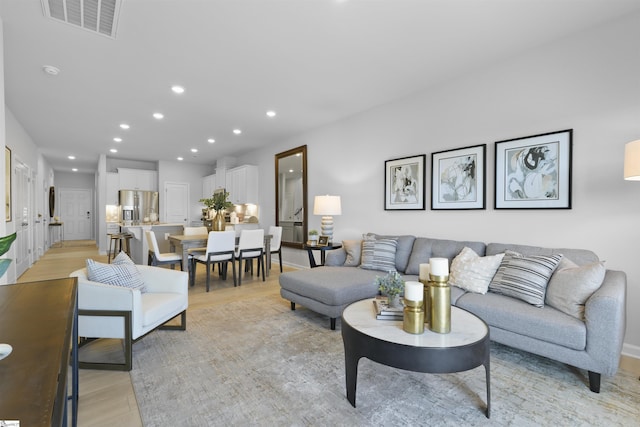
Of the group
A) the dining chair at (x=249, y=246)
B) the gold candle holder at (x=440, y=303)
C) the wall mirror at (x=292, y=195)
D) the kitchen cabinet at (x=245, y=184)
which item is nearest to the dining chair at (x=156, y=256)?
the dining chair at (x=249, y=246)

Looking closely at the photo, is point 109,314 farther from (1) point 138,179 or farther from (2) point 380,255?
(1) point 138,179

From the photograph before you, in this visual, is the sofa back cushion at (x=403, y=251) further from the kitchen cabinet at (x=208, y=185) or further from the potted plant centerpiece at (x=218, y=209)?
the kitchen cabinet at (x=208, y=185)

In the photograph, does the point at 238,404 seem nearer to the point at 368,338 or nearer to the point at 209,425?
the point at 209,425

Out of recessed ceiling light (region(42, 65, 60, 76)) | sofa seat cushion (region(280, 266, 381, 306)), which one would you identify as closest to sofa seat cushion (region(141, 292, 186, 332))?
sofa seat cushion (region(280, 266, 381, 306))

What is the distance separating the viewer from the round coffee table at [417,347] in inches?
63.2

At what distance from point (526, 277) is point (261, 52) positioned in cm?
314

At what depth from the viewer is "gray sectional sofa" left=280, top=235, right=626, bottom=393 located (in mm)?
1925

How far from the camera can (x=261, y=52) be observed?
9.91 feet

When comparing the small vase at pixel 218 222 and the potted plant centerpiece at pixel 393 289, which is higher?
the small vase at pixel 218 222

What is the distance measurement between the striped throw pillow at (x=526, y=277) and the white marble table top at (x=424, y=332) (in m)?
0.67

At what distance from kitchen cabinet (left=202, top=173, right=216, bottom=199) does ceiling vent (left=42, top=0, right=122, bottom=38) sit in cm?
644

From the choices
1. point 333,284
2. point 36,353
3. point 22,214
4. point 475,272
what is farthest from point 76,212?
point 475,272

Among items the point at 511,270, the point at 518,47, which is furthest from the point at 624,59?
the point at 511,270

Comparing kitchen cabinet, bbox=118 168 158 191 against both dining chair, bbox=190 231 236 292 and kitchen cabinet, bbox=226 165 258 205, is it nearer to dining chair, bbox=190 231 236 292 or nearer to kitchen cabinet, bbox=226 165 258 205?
kitchen cabinet, bbox=226 165 258 205
